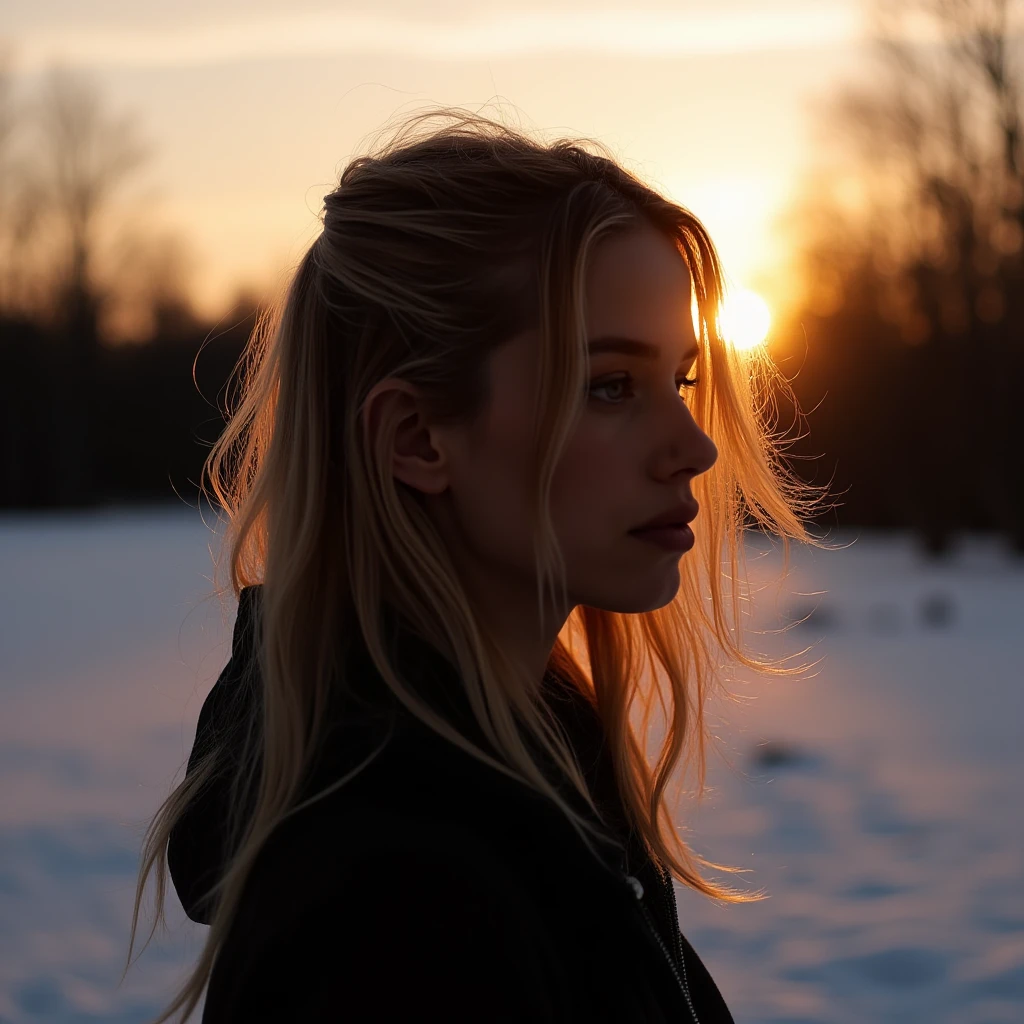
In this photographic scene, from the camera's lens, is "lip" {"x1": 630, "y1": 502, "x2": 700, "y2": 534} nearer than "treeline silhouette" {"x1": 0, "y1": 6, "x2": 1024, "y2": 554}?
Yes

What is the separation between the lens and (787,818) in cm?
550

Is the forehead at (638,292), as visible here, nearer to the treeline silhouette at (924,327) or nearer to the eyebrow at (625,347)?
the eyebrow at (625,347)

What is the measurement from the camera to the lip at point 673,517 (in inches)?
56.7

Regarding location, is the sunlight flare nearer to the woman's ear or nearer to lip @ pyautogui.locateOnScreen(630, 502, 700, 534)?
lip @ pyautogui.locateOnScreen(630, 502, 700, 534)

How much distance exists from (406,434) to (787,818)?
453 centimetres

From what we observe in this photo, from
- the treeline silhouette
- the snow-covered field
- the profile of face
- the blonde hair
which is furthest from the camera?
the treeline silhouette

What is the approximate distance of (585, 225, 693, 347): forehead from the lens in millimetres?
1402


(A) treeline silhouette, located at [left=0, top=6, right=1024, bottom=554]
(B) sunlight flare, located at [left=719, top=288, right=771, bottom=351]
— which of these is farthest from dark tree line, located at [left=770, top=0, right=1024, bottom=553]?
(B) sunlight flare, located at [left=719, top=288, right=771, bottom=351]

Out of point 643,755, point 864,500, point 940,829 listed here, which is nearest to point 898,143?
point 864,500

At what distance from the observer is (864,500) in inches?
980

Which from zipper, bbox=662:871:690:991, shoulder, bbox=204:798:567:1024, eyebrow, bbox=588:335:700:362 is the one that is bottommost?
zipper, bbox=662:871:690:991

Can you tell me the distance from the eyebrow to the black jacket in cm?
38

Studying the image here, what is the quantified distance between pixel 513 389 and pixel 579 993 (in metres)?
0.63

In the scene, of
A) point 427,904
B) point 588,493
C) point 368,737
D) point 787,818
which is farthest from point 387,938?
point 787,818
